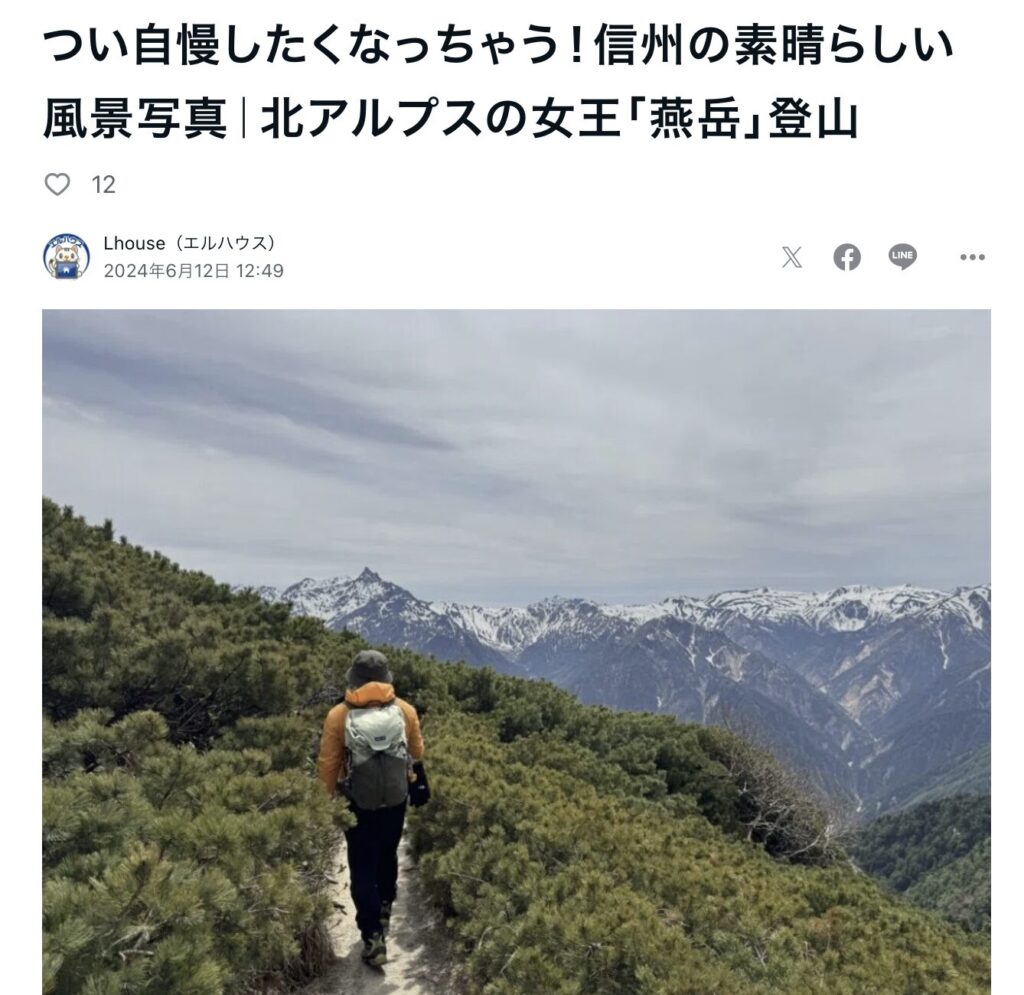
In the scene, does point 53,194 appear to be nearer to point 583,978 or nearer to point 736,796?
point 583,978

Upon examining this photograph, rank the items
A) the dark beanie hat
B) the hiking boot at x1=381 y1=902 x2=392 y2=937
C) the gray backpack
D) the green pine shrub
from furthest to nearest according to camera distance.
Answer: the hiking boot at x1=381 y1=902 x2=392 y2=937, the dark beanie hat, the gray backpack, the green pine shrub

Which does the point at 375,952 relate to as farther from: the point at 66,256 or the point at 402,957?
the point at 66,256

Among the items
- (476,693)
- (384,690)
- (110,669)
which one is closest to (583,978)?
(384,690)

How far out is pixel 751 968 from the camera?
14.5ft

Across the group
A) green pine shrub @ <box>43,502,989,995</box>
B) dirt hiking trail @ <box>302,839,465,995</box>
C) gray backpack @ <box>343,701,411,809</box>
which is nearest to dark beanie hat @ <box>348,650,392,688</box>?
gray backpack @ <box>343,701,411,809</box>

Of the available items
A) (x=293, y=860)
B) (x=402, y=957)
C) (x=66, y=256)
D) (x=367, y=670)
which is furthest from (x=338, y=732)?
(x=66, y=256)

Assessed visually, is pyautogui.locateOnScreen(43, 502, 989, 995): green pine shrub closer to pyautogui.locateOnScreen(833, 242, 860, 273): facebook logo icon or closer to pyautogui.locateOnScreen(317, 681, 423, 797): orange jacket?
pyautogui.locateOnScreen(317, 681, 423, 797): orange jacket

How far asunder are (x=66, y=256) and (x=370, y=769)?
4613 millimetres

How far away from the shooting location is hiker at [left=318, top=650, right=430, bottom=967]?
15.8 ft

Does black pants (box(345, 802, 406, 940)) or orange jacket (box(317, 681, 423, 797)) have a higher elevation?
orange jacket (box(317, 681, 423, 797))

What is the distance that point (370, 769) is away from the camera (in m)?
4.82

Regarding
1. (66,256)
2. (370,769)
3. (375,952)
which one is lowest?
(375,952)

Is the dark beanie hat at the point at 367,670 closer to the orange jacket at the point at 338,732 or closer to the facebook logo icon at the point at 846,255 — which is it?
the orange jacket at the point at 338,732

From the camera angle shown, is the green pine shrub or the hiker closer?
the green pine shrub
